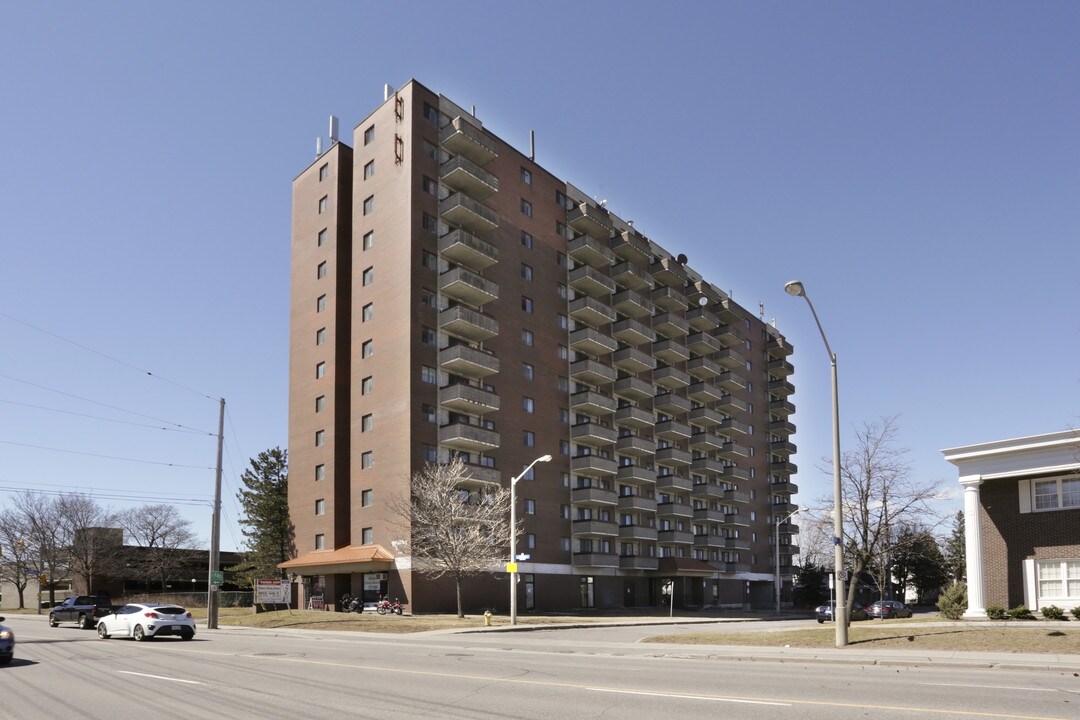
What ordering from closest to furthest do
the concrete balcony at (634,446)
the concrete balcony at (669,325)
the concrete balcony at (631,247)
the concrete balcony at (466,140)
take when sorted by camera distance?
the concrete balcony at (466,140)
the concrete balcony at (634,446)
the concrete balcony at (631,247)
the concrete balcony at (669,325)

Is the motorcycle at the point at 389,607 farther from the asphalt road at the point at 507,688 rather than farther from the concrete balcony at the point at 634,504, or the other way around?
the asphalt road at the point at 507,688

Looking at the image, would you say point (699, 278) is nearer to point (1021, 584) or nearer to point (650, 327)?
point (650, 327)

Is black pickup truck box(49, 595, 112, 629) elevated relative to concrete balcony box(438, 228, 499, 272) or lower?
lower

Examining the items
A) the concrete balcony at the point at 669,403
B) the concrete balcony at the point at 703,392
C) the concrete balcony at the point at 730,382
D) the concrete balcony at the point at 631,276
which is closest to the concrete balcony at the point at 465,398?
the concrete balcony at the point at 631,276

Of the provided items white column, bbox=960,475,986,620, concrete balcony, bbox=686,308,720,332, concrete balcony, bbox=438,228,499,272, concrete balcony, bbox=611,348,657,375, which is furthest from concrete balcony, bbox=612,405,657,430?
white column, bbox=960,475,986,620

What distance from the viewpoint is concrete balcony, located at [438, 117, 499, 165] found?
6680cm

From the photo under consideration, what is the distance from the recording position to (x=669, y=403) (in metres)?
90.1

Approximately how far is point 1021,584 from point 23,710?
3578cm

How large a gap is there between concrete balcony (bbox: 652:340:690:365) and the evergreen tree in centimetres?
3840

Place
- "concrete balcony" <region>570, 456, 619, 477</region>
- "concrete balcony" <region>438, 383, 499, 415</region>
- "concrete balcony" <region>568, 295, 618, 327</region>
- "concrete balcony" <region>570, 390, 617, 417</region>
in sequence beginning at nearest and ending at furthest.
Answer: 1. "concrete balcony" <region>438, 383, 499, 415</region>
2. "concrete balcony" <region>570, 456, 619, 477</region>
3. "concrete balcony" <region>570, 390, 617, 417</region>
4. "concrete balcony" <region>568, 295, 618, 327</region>

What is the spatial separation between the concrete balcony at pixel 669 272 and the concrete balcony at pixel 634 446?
59.2 ft

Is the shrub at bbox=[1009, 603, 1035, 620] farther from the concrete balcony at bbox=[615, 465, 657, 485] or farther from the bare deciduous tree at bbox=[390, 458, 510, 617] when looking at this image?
the concrete balcony at bbox=[615, 465, 657, 485]

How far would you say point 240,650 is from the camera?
1080 inches

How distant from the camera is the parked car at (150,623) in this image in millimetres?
33062
